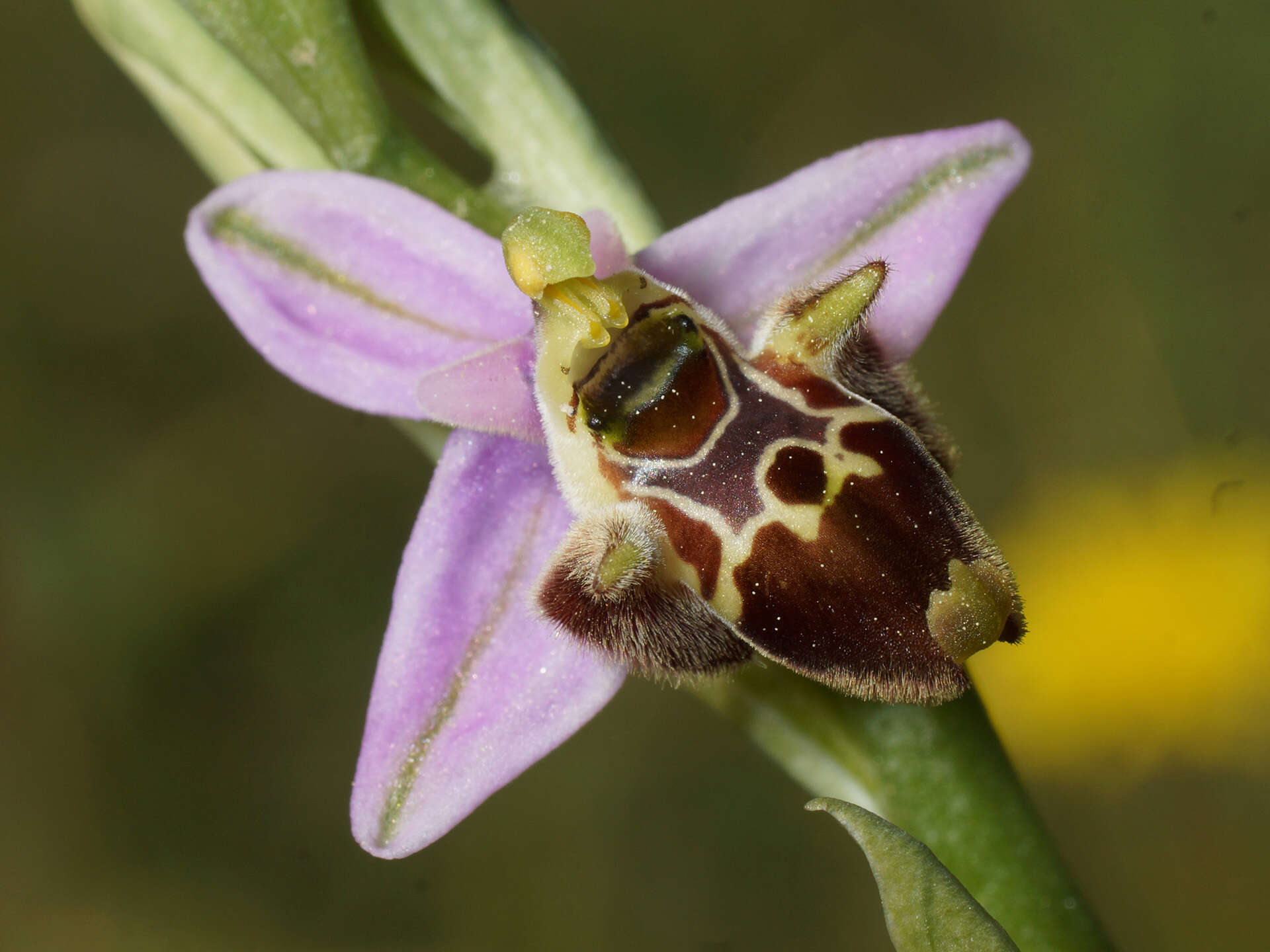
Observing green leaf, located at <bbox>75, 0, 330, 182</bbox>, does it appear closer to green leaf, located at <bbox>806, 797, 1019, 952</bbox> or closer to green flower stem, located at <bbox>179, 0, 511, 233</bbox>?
green flower stem, located at <bbox>179, 0, 511, 233</bbox>

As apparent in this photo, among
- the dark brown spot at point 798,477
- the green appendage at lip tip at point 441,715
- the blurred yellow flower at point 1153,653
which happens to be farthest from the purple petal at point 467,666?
the blurred yellow flower at point 1153,653

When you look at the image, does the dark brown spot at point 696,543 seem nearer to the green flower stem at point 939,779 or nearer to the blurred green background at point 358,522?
the green flower stem at point 939,779

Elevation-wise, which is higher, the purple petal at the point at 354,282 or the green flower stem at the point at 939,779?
the purple petal at the point at 354,282

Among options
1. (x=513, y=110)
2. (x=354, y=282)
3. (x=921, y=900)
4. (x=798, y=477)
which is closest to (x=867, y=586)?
(x=798, y=477)

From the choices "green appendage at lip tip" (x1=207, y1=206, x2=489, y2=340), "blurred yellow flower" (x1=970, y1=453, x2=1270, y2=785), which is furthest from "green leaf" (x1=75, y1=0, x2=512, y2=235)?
"blurred yellow flower" (x1=970, y1=453, x2=1270, y2=785)

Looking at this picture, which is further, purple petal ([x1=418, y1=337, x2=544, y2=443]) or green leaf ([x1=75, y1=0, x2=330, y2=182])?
green leaf ([x1=75, y1=0, x2=330, y2=182])

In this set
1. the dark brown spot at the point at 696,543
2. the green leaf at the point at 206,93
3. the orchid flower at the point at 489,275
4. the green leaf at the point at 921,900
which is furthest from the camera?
the green leaf at the point at 206,93

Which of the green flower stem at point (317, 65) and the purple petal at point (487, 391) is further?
the green flower stem at point (317, 65)

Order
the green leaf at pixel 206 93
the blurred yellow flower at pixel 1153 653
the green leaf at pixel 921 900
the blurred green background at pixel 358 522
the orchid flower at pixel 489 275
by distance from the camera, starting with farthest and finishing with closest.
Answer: the blurred green background at pixel 358 522
the blurred yellow flower at pixel 1153 653
the green leaf at pixel 206 93
the orchid flower at pixel 489 275
the green leaf at pixel 921 900
